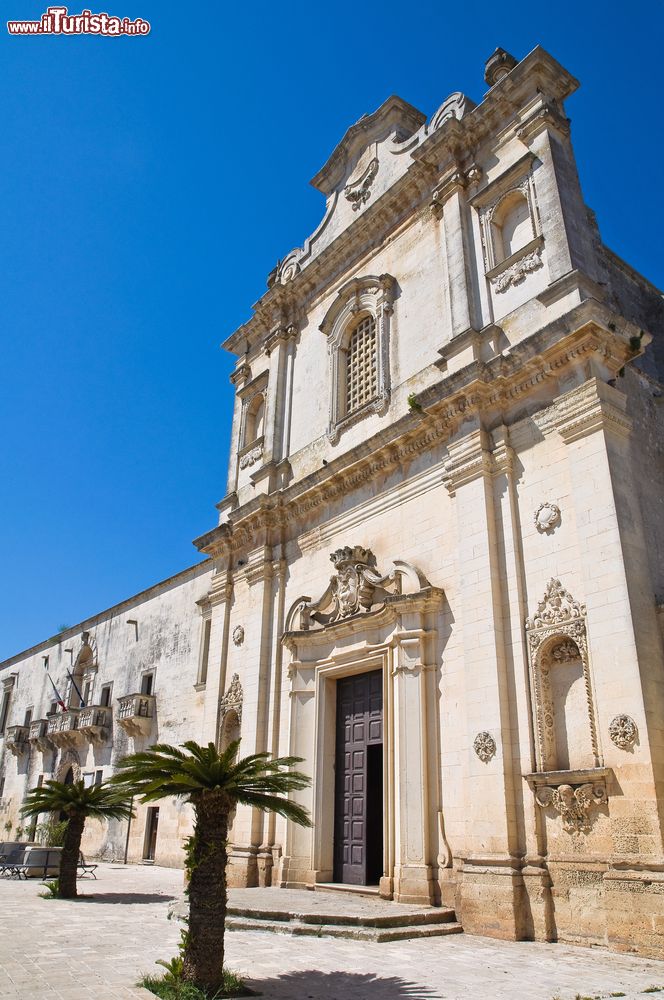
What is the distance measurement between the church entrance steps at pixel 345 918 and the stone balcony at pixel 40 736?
2141 cm

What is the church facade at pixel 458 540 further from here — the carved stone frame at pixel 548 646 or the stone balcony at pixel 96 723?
the stone balcony at pixel 96 723

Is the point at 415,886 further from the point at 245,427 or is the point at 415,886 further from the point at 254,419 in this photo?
the point at 254,419

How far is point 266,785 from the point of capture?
788 cm

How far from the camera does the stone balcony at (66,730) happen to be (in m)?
28.2

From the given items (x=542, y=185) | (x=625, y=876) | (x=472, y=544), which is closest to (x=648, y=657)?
(x=625, y=876)

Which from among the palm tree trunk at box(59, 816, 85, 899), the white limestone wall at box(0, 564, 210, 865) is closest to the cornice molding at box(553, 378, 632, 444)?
the palm tree trunk at box(59, 816, 85, 899)

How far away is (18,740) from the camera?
32969 mm

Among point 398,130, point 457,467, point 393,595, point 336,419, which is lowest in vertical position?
point 393,595

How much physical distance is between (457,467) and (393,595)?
244 centimetres

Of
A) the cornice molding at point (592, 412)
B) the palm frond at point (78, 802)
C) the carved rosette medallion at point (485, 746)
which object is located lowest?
the palm frond at point (78, 802)

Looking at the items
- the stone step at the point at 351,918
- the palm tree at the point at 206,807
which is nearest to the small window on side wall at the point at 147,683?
the stone step at the point at 351,918

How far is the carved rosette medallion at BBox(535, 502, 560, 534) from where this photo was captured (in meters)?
11.1

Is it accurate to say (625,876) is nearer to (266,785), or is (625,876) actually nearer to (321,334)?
(266,785)

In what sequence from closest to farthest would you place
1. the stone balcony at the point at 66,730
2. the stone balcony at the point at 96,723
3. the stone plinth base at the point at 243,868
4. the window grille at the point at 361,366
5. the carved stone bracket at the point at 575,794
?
the carved stone bracket at the point at 575,794, the stone plinth base at the point at 243,868, the window grille at the point at 361,366, the stone balcony at the point at 96,723, the stone balcony at the point at 66,730
